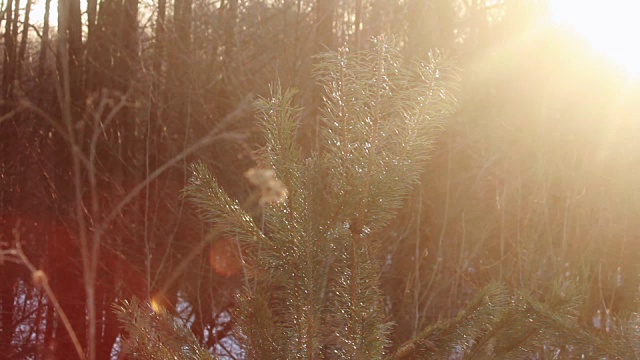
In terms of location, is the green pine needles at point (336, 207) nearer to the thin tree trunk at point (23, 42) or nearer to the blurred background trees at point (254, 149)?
the blurred background trees at point (254, 149)

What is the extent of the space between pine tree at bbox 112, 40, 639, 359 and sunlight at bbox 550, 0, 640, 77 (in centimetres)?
347

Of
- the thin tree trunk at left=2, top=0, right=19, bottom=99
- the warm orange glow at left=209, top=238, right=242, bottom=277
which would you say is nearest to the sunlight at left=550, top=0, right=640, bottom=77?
the warm orange glow at left=209, top=238, right=242, bottom=277

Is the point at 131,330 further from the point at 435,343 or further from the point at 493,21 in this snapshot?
the point at 493,21

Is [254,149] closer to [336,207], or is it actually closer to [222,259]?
[222,259]

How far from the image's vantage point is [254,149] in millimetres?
7371

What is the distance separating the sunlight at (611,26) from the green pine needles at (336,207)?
347 cm

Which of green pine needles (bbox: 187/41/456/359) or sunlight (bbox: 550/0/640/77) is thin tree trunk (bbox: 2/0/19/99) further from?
green pine needles (bbox: 187/41/456/359)

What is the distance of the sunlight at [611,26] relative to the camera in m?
4.59

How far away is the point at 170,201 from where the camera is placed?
8039mm

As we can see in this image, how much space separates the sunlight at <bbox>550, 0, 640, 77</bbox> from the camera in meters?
4.59

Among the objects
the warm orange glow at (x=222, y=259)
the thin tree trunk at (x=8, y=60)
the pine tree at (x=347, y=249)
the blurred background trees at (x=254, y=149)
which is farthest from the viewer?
the thin tree trunk at (x=8, y=60)

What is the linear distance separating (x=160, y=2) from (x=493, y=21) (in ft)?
12.7

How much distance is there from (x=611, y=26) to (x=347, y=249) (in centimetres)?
396

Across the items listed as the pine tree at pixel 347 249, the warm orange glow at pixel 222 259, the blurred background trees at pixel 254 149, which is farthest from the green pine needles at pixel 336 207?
the warm orange glow at pixel 222 259
